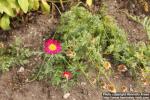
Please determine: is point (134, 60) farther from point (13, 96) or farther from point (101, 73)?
point (13, 96)

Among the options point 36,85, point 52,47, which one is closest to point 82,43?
point 52,47

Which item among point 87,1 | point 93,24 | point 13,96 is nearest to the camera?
point 13,96

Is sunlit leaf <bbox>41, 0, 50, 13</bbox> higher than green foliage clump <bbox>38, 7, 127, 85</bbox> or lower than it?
higher

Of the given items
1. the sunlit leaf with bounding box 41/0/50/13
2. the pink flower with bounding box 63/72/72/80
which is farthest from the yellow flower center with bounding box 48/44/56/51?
the sunlit leaf with bounding box 41/0/50/13

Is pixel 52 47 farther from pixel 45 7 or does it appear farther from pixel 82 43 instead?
pixel 45 7

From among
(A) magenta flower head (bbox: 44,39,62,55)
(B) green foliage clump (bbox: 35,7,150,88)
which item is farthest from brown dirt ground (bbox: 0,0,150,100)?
(A) magenta flower head (bbox: 44,39,62,55)

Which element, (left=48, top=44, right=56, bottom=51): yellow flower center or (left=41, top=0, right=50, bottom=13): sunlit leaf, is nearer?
(left=48, top=44, right=56, bottom=51): yellow flower center

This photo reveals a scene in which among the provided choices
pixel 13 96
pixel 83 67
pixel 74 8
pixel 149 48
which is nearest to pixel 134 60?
pixel 149 48

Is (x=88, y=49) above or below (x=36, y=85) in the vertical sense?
above

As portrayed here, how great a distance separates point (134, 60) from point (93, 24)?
41 centimetres

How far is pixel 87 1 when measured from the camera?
10.5 ft

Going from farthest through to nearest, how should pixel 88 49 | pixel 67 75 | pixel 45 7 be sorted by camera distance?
1. pixel 45 7
2. pixel 88 49
3. pixel 67 75

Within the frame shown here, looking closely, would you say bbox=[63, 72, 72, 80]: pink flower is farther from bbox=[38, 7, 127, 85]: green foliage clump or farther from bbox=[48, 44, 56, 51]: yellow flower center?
bbox=[48, 44, 56, 51]: yellow flower center

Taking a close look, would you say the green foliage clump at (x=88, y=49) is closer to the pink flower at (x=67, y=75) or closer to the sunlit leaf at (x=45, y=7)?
the pink flower at (x=67, y=75)
